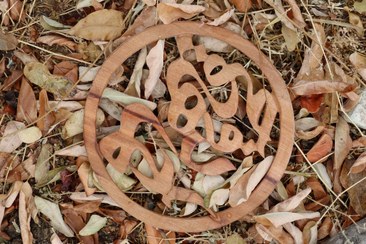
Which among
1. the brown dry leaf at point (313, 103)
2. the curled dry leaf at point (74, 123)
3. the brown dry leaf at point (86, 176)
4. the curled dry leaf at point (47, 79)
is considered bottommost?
the brown dry leaf at point (86, 176)

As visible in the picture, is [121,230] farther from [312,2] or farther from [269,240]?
[312,2]

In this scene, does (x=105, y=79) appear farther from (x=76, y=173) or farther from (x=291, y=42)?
(x=291, y=42)

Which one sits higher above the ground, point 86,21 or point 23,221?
point 86,21

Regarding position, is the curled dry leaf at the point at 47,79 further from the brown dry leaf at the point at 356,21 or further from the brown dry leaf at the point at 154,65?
the brown dry leaf at the point at 356,21

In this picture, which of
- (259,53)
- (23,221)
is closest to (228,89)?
(259,53)

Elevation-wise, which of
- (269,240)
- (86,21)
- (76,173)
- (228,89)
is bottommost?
(269,240)

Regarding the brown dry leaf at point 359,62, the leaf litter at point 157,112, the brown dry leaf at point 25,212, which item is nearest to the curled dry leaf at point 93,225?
the leaf litter at point 157,112

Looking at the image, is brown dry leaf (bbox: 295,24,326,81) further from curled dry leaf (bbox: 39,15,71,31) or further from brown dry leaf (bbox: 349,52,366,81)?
curled dry leaf (bbox: 39,15,71,31)
